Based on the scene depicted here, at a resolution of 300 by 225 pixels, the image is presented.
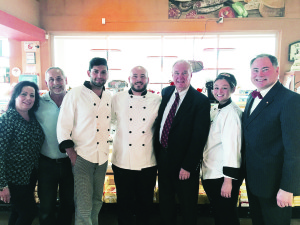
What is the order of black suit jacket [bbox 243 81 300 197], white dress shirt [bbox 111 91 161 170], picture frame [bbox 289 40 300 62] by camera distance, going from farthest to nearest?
picture frame [bbox 289 40 300 62]
white dress shirt [bbox 111 91 161 170]
black suit jacket [bbox 243 81 300 197]

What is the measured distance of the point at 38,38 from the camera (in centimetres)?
446

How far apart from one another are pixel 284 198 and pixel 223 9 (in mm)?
4210

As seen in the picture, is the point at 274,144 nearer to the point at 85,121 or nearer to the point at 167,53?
the point at 85,121

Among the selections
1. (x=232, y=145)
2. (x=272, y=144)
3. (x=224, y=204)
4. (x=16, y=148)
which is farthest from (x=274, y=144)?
(x=16, y=148)

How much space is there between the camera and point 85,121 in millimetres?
1967

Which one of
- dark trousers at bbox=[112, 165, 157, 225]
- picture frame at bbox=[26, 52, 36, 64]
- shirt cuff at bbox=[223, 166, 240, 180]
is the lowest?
dark trousers at bbox=[112, 165, 157, 225]

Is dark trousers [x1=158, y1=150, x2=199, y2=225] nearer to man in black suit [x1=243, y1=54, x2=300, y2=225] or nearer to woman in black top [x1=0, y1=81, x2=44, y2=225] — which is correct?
man in black suit [x1=243, y1=54, x2=300, y2=225]

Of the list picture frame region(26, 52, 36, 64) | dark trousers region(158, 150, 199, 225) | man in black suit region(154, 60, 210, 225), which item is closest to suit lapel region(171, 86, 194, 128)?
man in black suit region(154, 60, 210, 225)

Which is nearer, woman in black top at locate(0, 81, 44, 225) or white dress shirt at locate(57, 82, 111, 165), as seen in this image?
woman in black top at locate(0, 81, 44, 225)

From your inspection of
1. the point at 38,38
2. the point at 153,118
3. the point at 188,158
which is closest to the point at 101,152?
the point at 153,118

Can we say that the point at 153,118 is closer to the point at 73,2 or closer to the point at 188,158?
the point at 188,158

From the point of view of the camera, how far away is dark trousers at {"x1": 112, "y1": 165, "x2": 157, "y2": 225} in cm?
212

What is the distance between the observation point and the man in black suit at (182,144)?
1944 mm

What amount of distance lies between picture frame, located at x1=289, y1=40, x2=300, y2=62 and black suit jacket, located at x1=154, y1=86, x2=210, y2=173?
3.62m
